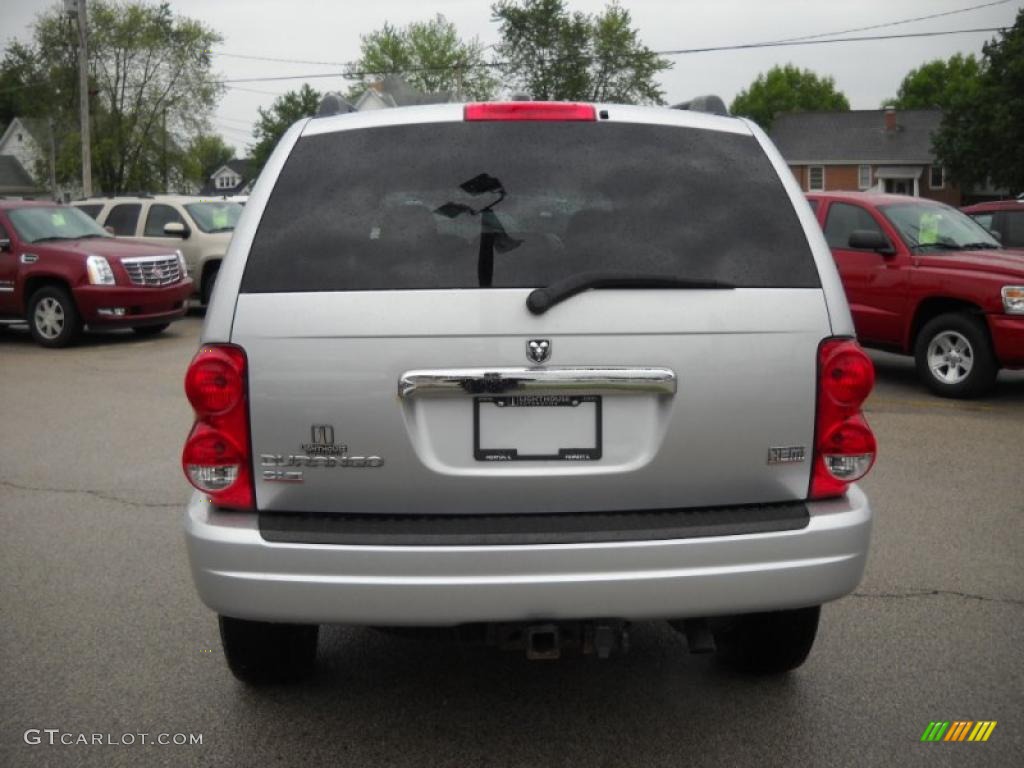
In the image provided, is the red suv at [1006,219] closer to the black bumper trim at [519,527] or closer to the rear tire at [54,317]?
the rear tire at [54,317]

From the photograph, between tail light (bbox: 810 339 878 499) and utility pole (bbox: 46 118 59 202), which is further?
utility pole (bbox: 46 118 59 202)

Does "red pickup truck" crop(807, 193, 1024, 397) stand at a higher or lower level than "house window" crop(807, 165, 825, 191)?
lower

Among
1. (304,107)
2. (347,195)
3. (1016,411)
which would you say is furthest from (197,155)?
(347,195)

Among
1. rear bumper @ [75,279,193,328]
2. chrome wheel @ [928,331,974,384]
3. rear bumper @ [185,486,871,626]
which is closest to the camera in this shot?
rear bumper @ [185,486,871,626]

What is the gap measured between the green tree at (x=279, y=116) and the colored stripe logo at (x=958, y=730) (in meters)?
102

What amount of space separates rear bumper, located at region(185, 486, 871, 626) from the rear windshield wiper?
2.11 ft

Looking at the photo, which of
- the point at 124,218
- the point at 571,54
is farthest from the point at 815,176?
the point at 124,218

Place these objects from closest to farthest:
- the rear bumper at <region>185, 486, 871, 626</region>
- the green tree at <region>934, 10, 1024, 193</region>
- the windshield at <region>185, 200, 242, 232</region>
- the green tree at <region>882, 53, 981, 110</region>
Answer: the rear bumper at <region>185, 486, 871, 626</region>, the windshield at <region>185, 200, 242, 232</region>, the green tree at <region>934, 10, 1024, 193</region>, the green tree at <region>882, 53, 981, 110</region>

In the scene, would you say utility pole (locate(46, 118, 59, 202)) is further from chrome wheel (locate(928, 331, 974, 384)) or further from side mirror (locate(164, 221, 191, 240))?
chrome wheel (locate(928, 331, 974, 384))

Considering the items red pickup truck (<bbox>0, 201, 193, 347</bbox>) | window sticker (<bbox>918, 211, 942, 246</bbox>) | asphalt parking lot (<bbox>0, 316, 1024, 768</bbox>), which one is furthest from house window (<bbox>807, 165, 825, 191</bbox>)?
asphalt parking lot (<bbox>0, 316, 1024, 768</bbox>)

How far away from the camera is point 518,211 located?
3.19 meters

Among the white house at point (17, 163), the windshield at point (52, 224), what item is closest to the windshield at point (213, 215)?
the windshield at point (52, 224)

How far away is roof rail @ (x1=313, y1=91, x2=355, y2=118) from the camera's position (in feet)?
12.4

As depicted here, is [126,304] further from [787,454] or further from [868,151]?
[868,151]
